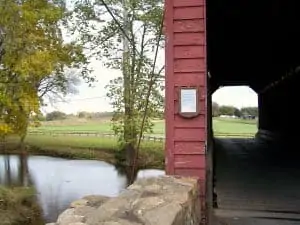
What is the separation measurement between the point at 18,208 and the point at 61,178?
7432 millimetres

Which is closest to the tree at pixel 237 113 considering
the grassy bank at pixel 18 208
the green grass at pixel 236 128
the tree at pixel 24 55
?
the green grass at pixel 236 128

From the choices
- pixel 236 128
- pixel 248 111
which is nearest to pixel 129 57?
pixel 236 128

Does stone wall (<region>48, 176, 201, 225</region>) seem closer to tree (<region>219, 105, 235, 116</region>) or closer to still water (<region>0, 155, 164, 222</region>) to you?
still water (<region>0, 155, 164, 222</region>)

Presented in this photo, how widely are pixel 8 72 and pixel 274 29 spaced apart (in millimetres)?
8740

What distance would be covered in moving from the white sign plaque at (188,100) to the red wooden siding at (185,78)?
5cm

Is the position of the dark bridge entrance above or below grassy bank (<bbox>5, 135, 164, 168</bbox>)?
above

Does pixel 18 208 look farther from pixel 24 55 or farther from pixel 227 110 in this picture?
pixel 227 110

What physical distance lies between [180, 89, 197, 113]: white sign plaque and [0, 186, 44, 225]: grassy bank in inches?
365

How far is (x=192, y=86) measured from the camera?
455cm

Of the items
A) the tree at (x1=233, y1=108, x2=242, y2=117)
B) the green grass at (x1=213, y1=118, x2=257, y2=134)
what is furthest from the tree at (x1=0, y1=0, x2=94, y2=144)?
the tree at (x1=233, y1=108, x2=242, y2=117)

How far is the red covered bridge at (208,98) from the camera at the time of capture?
457cm

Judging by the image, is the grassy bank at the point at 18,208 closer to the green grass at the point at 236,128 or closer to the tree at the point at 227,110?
the green grass at the point at 236,128

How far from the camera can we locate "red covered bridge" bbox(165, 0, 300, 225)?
4.57 metres

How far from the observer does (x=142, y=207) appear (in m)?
2.83
